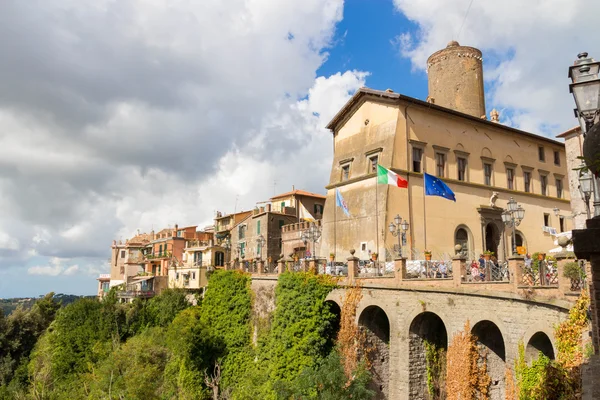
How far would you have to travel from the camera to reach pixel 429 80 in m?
39.0

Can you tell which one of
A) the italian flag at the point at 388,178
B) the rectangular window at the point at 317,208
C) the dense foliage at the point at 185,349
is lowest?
the dense foliage at the point at 185,349

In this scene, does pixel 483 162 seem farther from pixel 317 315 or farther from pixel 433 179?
pixel 317 315

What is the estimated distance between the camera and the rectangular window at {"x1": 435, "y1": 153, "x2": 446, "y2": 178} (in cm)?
2915

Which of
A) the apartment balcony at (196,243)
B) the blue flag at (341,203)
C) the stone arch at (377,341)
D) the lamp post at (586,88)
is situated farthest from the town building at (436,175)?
the apartment balcony at (196,243)

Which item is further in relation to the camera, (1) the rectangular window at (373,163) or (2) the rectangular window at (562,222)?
(2) the rectangular window at (562,222)

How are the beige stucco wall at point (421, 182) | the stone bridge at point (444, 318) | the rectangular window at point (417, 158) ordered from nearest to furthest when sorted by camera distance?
the stone bridge at point (444, 318) → the beige stucco wall at point (421, 182) → the rectangular window at point (417, 158)

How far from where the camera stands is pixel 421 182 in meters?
28.4

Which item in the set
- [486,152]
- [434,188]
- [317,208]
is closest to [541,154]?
[486,152]

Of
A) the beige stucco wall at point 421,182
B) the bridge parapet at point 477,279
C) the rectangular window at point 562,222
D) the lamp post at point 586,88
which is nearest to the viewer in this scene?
the lamp post at point 586,88

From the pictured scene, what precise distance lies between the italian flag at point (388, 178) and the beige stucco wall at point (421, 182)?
59.2 inches

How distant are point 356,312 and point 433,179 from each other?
336 inches

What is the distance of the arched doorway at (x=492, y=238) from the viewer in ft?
102

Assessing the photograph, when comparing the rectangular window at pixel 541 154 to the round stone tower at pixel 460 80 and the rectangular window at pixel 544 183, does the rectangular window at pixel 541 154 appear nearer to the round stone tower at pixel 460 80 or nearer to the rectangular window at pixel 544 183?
the rectangular window at pixel 544 183

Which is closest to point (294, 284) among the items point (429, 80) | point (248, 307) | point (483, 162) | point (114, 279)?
point (248, 307)
